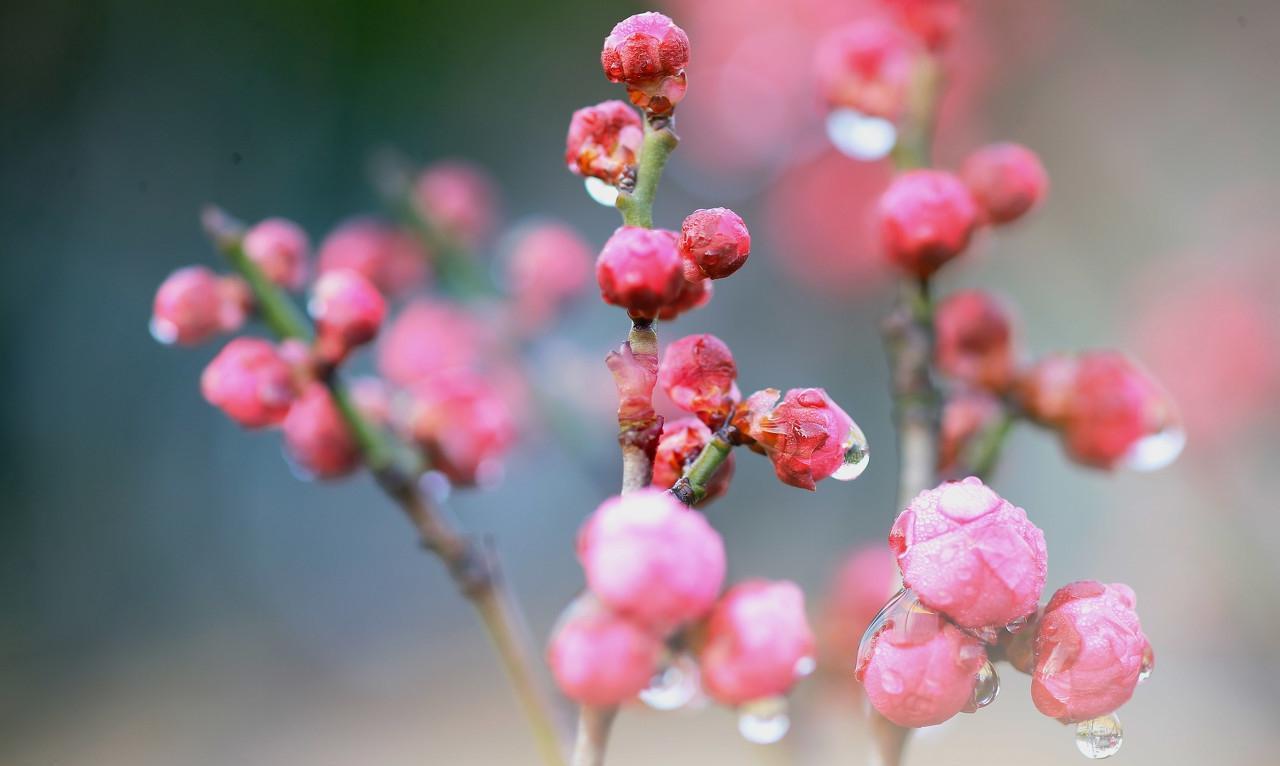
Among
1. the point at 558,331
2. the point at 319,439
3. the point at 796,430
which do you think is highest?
the point at 558,331

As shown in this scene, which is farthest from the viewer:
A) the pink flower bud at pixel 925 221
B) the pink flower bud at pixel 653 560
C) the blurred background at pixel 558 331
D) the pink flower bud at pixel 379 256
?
the blurred background at pixel 558 331

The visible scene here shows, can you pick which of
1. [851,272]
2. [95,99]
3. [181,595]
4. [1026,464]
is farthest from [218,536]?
[1026,464]

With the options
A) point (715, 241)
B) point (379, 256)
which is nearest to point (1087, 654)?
point (715, 241)

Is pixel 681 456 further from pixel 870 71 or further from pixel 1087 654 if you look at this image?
pixel 870 71

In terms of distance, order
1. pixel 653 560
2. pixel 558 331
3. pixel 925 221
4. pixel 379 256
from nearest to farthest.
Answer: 1. pixel 653 560
2. pixel 925 221
3. pixel 379 256
4. pixel 558 331

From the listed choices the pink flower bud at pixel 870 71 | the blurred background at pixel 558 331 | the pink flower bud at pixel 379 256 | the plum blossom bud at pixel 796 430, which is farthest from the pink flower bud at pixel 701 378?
the blurred background at pixel 558 331

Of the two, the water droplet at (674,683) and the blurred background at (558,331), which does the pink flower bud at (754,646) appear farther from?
the blurred background at (558,331)

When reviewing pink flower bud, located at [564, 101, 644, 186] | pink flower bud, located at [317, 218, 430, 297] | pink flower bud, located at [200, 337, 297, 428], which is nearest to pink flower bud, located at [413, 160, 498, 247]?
pink flower bud, located at [317, 218, 430, 297]
